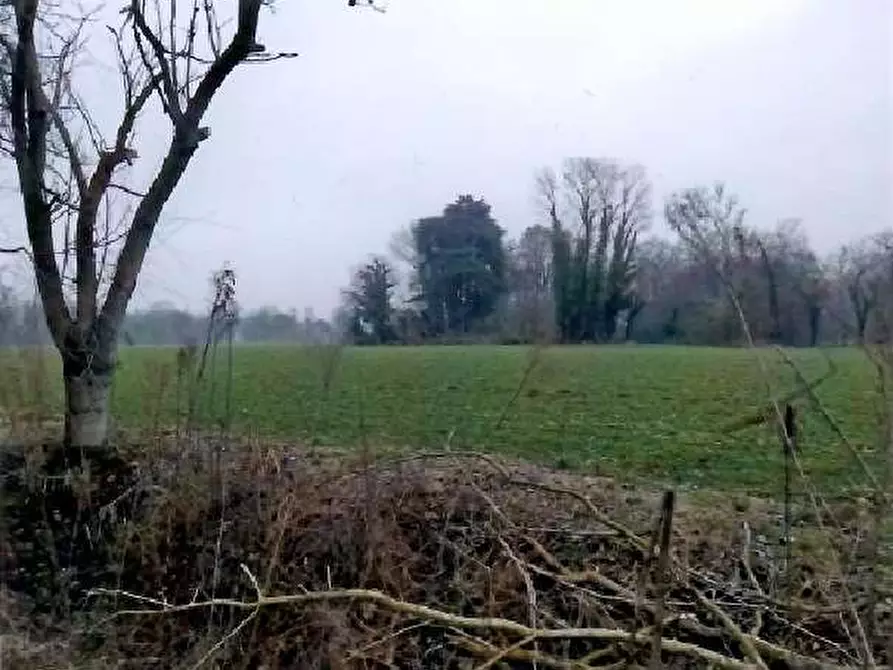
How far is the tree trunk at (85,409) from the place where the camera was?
7.17m

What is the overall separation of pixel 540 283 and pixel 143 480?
357 centimetres

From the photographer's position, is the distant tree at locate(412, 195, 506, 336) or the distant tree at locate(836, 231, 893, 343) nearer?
the distant tree at locate(836, 231, 893, 343)

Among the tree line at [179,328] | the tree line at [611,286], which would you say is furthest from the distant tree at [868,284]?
the tree line at [179,328]

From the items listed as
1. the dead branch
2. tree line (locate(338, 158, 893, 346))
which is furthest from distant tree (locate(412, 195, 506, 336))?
the dead branch

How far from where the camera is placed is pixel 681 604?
14.3 feet

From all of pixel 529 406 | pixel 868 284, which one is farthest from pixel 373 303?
pixel 868 284

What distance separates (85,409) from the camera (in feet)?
23.6

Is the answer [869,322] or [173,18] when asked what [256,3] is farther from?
[869,322]

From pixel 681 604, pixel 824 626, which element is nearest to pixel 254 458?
pixel 681 604

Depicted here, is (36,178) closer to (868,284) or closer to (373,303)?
(373,303)

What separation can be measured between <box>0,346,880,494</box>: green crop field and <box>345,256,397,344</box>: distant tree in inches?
7.9

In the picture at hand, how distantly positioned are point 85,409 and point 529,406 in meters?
5.42

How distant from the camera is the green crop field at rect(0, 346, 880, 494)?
6.62 m

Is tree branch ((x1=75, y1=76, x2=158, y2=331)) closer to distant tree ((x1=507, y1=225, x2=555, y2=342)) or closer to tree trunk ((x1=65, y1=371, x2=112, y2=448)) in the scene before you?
tree trunk ((x1=65, y1=371, x2=112, y2=448))
